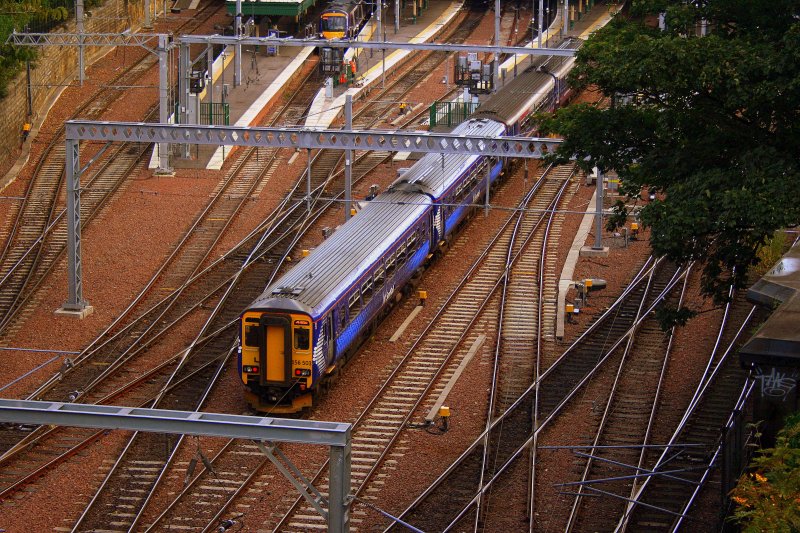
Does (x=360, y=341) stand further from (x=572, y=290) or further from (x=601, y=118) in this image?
(x=601, y=118)

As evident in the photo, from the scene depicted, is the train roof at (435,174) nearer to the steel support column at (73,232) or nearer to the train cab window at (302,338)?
the steel support column at (73,232)

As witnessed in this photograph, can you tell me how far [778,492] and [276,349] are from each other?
10.7 meters

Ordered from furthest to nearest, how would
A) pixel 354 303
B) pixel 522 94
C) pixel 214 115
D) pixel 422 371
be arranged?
1. pixel 214 115
2. pixel 522 94
3. pixel 422 371
4. pixel 354 303

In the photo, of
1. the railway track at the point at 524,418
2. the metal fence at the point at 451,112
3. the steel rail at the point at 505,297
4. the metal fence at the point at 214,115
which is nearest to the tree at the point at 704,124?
the steel rail at the point at 505,297

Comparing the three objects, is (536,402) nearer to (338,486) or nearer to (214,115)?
(338,486)

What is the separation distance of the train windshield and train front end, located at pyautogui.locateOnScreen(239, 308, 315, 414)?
98.9 ft

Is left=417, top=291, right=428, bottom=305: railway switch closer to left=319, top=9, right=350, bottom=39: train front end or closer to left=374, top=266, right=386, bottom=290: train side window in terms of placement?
left=374, top=266, right=386, bottom=290: train side window

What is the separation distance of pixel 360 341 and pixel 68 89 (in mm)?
23395

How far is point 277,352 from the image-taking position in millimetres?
22234

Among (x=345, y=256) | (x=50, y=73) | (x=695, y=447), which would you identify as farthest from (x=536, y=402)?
(x=50, y=73)

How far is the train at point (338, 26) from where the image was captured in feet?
149

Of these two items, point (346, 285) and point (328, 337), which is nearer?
point (328, 337)

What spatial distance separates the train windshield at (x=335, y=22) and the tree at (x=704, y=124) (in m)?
31.9

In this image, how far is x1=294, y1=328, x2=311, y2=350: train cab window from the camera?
22.0m
